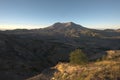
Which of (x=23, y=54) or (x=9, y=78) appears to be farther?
(x=23, y=54)

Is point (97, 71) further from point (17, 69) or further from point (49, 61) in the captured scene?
point (49, 61)

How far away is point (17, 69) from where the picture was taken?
107 metres

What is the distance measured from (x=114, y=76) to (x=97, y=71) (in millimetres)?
3489

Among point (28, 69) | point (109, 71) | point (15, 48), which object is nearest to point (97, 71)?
point (109, 71)

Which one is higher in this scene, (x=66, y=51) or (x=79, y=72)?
(x=79, y=72)

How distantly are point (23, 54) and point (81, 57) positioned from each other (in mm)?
87232

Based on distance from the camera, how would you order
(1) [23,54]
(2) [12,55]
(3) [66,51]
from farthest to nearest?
1. (3) [66,51]
2. (1) [23,54]
3. (2) [12,55]

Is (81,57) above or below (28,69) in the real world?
above

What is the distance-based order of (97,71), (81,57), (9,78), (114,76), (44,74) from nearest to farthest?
(114,76), (97,71), (44,74), (81,57), (9,78)

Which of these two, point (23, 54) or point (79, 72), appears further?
point (23, 54)

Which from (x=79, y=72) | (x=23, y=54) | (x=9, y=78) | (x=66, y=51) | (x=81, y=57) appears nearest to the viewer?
(x=79, y=72)

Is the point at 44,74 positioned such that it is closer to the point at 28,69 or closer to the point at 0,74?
the point at 0,74

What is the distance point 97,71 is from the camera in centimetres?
3272

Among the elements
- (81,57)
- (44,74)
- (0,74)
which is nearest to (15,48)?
(0,74)
